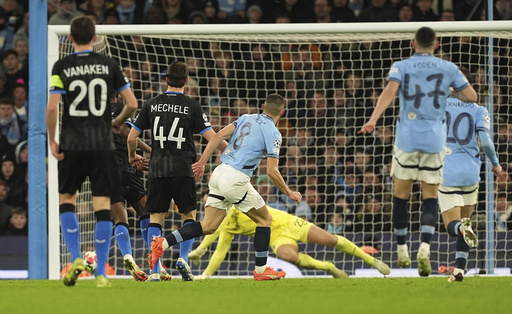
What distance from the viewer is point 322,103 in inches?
496

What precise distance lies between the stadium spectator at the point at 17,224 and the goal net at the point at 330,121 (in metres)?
1.57

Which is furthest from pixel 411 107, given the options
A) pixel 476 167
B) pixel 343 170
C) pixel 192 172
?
pixel 343 170

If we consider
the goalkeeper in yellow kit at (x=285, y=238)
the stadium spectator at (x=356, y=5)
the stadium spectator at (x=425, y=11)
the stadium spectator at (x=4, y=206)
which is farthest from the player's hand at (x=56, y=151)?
the stadium spectator at (x=425, y=11)

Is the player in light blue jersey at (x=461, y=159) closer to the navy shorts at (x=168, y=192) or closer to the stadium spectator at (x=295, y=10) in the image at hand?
the navy shorts at (x=168, y=192)

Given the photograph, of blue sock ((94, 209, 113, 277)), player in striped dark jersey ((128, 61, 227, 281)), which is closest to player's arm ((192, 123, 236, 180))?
player in striped dark jersey ((128, 61, 227, 281))

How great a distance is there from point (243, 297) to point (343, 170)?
21.4 feet

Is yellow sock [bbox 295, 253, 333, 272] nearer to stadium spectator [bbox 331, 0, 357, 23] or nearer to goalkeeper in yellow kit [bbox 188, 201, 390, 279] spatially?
goalkeeper in yellow kit [bbox 188, 201, 390, 279]

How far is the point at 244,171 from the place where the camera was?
26.1 feet

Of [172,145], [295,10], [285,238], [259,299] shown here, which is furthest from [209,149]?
[295,10]

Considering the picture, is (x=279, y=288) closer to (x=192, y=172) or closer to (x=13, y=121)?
(x=192, y=172)

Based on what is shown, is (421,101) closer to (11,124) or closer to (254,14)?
(254,14)

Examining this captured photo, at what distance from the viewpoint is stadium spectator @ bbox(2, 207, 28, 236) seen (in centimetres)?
1253

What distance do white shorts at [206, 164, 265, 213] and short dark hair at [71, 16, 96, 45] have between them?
212 centimetres

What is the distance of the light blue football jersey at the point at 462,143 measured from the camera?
309 inches
